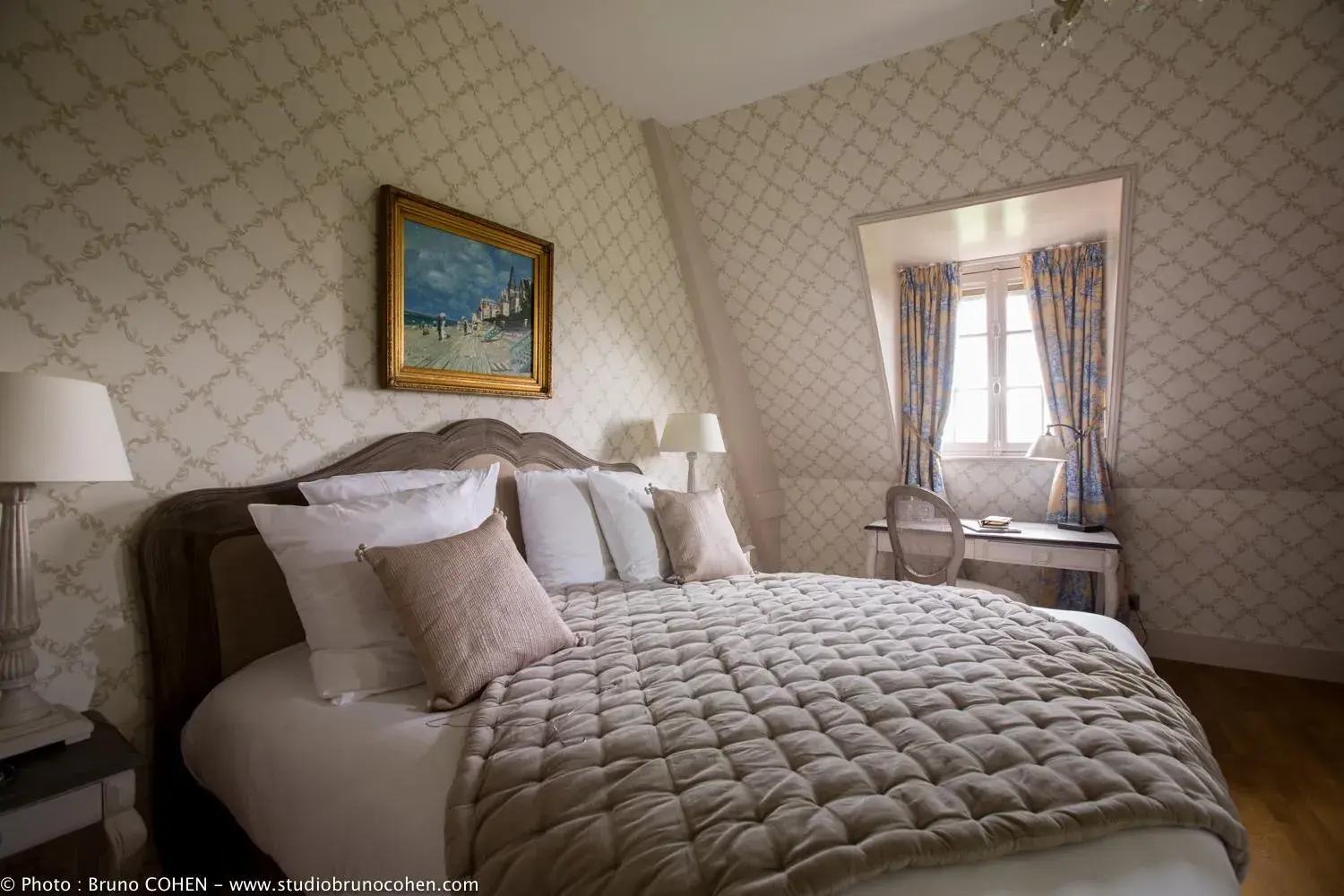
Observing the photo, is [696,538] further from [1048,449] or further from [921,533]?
[1048,449]

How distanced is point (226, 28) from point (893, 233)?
115 inches

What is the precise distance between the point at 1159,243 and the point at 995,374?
122 centimetres

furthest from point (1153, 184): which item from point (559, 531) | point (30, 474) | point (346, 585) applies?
point (30, 474)

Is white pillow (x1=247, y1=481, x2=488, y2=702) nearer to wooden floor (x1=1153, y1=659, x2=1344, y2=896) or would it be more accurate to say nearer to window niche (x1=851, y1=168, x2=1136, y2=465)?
wooden floor (x1=1153, y1=659, x2=1344, y2=896)

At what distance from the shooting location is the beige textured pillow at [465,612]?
142 centimetres

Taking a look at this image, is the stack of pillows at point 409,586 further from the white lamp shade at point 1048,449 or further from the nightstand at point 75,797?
the white lamp shade at point 1048,449

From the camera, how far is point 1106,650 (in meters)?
1.55

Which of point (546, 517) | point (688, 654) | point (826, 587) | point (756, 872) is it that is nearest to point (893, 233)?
point (826, 587)

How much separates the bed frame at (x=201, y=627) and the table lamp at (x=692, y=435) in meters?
1.81

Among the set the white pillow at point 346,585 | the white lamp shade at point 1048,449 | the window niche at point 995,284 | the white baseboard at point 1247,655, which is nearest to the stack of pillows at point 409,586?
the white pillow at point 346,585

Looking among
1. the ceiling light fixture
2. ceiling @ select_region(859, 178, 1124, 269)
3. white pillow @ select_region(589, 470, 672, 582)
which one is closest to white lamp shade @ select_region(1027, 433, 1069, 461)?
ceiling @ select_region(859, 178, 1124, 269)

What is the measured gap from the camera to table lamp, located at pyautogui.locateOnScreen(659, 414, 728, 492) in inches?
128

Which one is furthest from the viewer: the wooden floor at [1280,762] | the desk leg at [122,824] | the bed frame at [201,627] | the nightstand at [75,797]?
the wooden floor at [1280,762]

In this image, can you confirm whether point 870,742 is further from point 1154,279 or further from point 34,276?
point 1154,279
